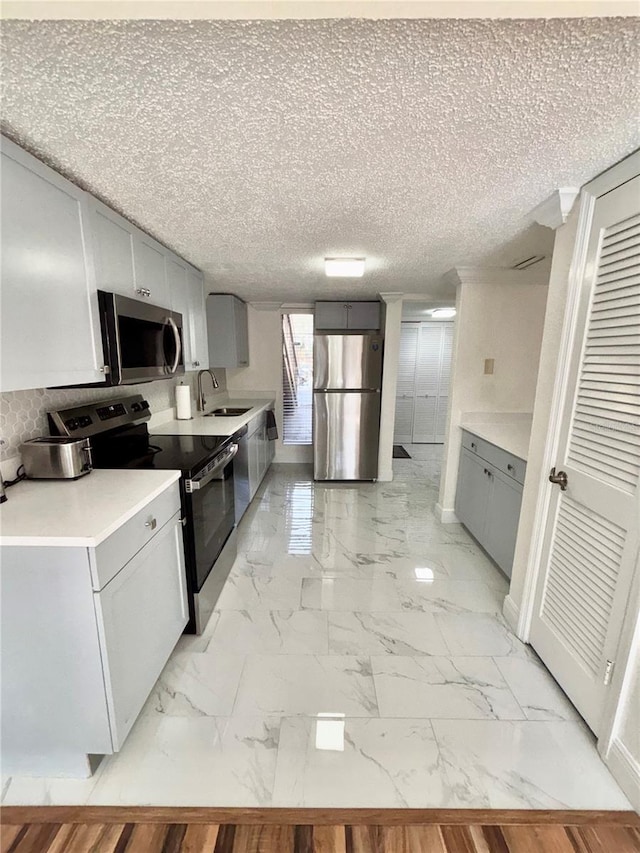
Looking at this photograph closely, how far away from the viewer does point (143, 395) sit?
2.60m

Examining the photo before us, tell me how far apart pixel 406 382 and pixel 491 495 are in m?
3.67

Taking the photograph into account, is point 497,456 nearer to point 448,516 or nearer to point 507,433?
point 507,433

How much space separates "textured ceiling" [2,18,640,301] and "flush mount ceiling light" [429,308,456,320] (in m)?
3.34

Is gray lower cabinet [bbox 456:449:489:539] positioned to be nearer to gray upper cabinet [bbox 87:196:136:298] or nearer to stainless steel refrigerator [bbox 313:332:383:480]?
stainless steel refrigerator [bbox 313:332:383:480]

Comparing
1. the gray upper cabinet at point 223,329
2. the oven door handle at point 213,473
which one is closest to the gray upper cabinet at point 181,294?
the oven door handle at point 213,473

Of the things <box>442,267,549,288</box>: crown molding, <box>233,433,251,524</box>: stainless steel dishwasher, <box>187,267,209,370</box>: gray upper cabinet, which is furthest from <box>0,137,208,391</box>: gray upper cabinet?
<box>442,267,549,288</box>: crown molding

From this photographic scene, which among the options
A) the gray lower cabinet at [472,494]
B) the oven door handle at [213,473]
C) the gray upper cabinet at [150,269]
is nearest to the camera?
the oven door handle at [213,473]

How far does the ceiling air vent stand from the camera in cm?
236

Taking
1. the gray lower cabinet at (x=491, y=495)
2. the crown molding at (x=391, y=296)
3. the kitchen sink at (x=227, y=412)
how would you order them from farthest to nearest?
the crown molding at (x=391, y=296) < the kitchen sink at (x=227, y=412) < the gray lower cabinet at (x=491, y=495)

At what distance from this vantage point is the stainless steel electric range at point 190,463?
5.82ft

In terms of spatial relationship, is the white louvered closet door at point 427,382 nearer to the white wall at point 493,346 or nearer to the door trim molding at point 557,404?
the white wall at point 493,346

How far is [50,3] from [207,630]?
7.53ft

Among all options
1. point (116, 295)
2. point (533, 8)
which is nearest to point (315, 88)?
point (533, 8)

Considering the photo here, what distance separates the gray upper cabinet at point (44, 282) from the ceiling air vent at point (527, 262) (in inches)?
101
